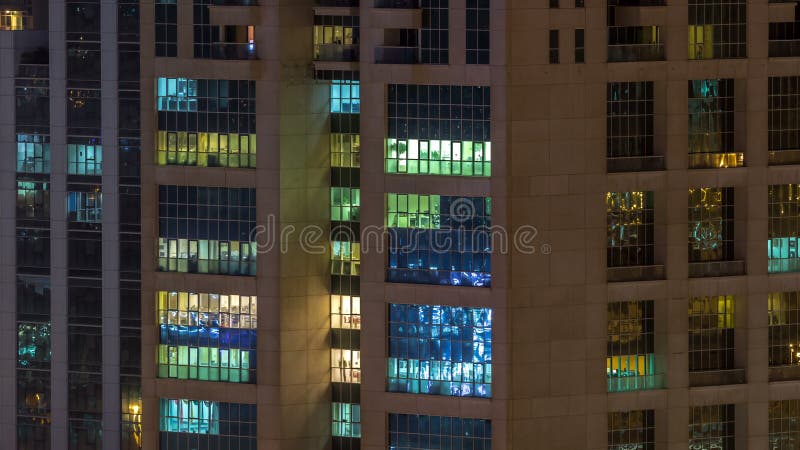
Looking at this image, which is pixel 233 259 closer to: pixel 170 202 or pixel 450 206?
pixel 170 202

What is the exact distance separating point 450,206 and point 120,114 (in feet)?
63.5

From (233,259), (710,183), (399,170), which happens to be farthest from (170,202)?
(710,183)

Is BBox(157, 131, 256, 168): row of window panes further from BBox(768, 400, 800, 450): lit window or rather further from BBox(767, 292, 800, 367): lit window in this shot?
BBox(768, 400, 800, 450): lit window

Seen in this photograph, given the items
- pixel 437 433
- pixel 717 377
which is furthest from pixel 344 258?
pixel 717 377

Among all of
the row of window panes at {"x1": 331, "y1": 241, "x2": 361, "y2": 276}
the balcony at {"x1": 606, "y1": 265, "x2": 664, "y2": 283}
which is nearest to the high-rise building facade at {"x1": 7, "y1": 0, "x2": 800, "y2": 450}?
the balcony at {"x1": 606, "y1": 265, "x2": 664, "y2": 283}

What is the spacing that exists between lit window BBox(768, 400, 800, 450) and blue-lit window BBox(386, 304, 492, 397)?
16500 millimetres

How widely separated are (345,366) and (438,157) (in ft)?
42.9

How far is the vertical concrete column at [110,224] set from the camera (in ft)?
374

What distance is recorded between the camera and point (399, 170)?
10862 centimetres

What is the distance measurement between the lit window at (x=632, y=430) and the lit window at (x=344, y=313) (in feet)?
47.4

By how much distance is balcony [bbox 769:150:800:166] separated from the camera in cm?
11225

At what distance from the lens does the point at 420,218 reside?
356 ft

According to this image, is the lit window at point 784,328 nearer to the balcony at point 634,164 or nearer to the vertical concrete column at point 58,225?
the balcony at point 634,164

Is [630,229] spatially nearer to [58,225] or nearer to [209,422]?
[209,422]
